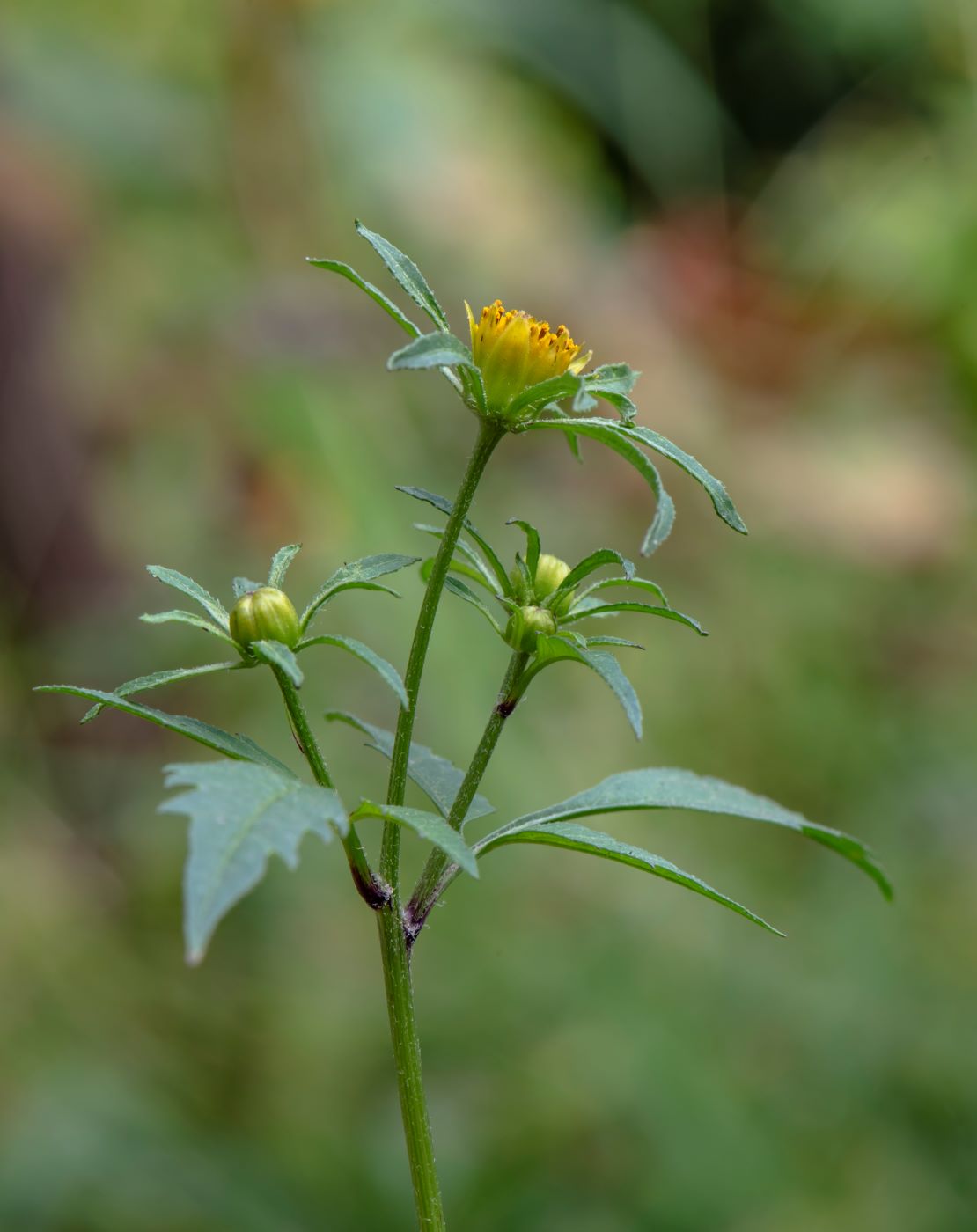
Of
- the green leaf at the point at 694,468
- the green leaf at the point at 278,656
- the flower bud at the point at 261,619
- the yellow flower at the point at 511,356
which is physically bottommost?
the green leaf at the point at 278,656

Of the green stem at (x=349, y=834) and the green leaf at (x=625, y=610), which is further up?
the green leaf at (x=625, y=610)

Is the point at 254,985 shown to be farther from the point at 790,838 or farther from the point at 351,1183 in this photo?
the point at 790,838

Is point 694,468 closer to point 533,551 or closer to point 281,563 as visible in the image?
point 533,551

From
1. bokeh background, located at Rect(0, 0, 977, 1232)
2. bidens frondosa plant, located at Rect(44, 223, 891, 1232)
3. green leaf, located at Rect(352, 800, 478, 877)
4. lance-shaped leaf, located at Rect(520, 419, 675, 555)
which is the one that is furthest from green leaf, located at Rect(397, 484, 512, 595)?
bokeh background, located at Rect(0, 0, 977, 1232)

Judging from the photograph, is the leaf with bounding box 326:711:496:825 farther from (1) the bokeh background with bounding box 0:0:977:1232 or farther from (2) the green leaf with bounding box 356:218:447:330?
(1) the bokeh background with bounding box 0:0:977:1232

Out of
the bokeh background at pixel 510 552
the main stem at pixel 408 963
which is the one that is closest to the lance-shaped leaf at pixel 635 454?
the main stem at pixel 408 963

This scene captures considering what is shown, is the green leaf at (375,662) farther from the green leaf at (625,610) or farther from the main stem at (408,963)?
the green leaf at (625,610)
